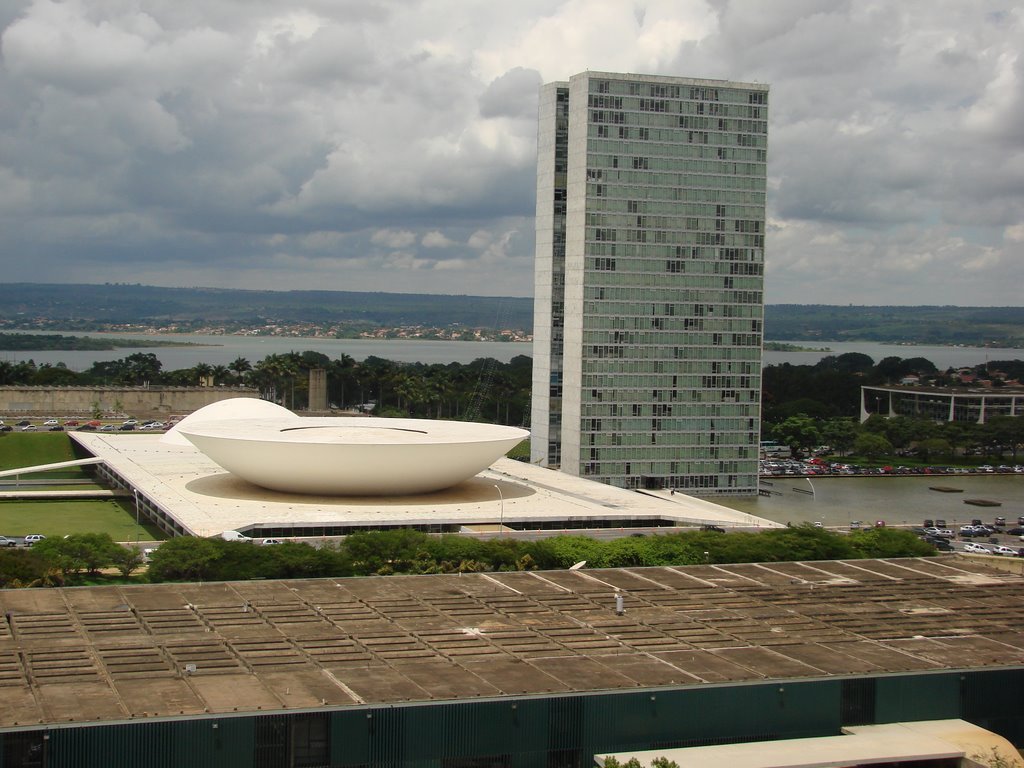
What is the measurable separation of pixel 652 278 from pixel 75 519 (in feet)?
117

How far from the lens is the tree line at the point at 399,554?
42938 mm

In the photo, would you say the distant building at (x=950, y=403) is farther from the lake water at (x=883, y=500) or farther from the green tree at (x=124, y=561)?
the green tree at (x=124, y=561)

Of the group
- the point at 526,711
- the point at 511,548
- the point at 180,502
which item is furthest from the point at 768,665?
the point at 180,502

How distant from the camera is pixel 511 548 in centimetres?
4575

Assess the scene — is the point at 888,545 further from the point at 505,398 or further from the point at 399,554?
the point at 505,398

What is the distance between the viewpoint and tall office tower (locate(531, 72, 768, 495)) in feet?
256

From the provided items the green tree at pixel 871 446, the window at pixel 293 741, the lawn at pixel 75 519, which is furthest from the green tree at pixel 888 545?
the green tree at pixel 871 446

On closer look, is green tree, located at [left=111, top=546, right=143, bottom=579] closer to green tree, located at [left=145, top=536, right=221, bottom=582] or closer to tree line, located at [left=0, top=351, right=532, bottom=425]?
green tree, located at [left=145, top=536, right=221, bottom=582]

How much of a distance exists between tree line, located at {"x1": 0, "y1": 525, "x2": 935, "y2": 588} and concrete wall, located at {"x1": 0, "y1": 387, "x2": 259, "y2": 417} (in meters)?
73.8

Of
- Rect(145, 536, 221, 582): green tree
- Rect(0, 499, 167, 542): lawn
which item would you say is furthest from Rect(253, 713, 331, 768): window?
Rect(0, 499, 167, 542): lawn

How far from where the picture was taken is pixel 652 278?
79.2 meters

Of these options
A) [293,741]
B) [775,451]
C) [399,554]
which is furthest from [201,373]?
[293,741]

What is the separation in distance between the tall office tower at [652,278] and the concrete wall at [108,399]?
49369 mm

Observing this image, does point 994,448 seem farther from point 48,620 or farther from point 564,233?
point 48,620
